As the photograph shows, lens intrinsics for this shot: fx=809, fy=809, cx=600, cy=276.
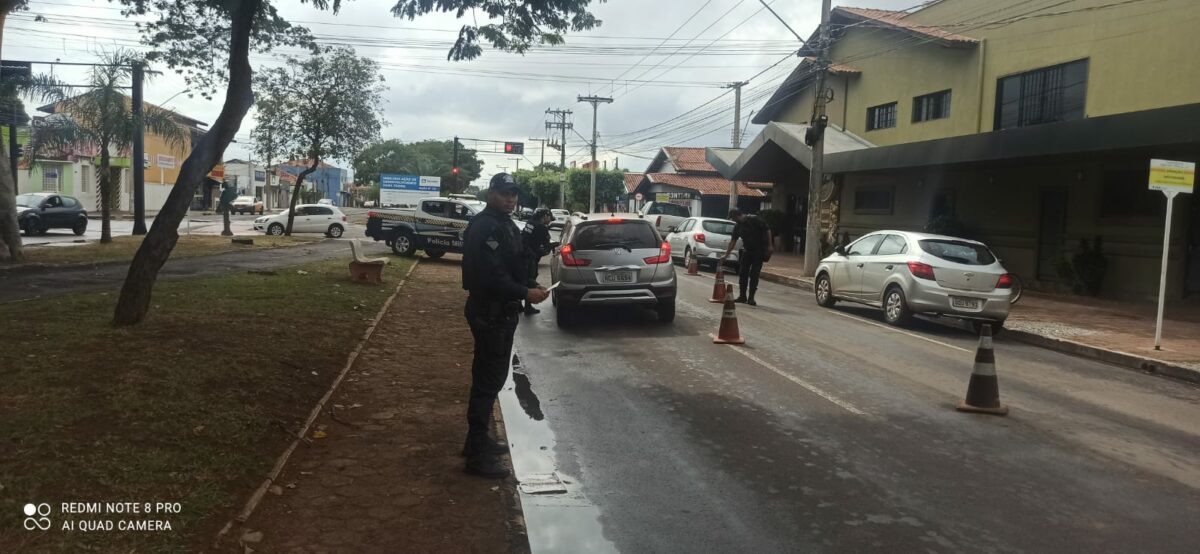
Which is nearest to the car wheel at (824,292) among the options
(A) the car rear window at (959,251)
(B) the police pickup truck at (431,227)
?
(A) the car rear window at (959,251)

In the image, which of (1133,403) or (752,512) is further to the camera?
(1133,403)

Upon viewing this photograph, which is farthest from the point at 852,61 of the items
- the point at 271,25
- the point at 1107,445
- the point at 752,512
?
the point at 752,512

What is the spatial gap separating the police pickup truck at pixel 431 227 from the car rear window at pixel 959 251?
1306cm

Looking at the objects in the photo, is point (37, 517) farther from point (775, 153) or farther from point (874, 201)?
point (775, 153)

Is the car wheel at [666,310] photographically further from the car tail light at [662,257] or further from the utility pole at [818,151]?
the utility pole at [818,151]

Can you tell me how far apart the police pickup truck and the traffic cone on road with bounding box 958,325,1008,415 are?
1678cm

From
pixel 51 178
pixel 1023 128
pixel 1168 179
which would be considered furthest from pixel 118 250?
pixel 51 178

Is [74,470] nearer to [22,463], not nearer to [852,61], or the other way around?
[22,463]

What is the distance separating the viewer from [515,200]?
17.1 feet

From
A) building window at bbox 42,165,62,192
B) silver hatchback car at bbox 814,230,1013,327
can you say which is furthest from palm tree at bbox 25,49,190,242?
building window at bbox 42,165,62,192

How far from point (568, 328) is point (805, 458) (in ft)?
20.4

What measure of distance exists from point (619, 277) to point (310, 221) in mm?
24770

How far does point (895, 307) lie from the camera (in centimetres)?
1255

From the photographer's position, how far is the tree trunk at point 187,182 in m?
8.00
